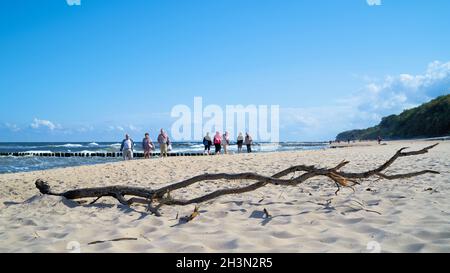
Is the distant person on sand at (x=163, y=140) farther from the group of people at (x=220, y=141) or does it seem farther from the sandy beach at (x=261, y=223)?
the sandy beach at (x=261, y=223)

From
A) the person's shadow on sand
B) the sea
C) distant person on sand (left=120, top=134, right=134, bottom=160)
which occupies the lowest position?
the sea

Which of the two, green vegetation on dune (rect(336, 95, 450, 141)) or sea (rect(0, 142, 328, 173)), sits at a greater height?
green vegetation on dune (rect(336, 95, 450, 141))

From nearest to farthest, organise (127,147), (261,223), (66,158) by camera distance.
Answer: (261,223), (127,147), (66,158)

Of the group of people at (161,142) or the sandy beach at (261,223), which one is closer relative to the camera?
the sandy beach at (261,223)

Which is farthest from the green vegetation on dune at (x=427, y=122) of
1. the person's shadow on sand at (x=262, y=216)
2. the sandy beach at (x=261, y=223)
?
the person's shadow on sand at (x=262, y=216)

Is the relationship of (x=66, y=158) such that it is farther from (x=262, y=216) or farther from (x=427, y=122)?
(x=427, y=122)

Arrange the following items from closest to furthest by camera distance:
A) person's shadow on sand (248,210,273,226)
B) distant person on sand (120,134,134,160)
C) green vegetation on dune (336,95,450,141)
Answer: person's shadow on sand (248,210,273,226) → distant person on sand (120,134,134,160) → green vegetation on dune (336,95,450,141)

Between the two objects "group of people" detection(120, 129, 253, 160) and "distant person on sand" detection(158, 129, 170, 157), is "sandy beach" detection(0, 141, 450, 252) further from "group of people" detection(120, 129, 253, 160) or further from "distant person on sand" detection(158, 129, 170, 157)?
"distant person on sand" detection(158, 129, 170, 157)

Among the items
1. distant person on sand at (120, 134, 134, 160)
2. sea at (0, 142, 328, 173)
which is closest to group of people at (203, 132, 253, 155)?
distant person on sand at (120, 134, 134, 160)

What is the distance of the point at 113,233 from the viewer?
403 cm

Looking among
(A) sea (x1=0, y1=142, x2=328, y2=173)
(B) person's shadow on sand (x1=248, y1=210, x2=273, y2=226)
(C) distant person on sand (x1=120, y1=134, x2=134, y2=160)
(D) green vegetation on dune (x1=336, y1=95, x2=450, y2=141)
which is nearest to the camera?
(B) person's shadow on sand (x1=248, y1=210, x2=273, y2=226)

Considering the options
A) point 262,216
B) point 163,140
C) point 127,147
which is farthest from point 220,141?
point 262,216
